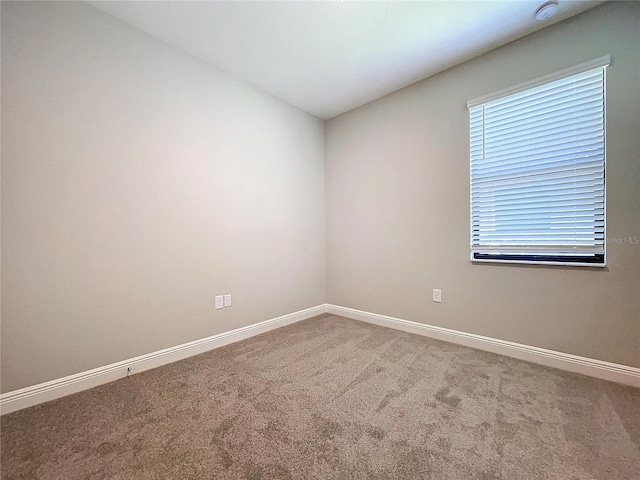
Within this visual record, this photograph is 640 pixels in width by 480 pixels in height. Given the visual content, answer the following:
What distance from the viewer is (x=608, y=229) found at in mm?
1768

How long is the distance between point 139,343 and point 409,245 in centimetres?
252

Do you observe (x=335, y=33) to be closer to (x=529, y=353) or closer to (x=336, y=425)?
(x=336, y=425)

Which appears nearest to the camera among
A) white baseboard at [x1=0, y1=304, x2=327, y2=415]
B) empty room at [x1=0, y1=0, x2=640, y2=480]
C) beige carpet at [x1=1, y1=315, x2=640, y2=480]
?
beige carpet at [x1=1, y1=315, x2=640, y2=480]

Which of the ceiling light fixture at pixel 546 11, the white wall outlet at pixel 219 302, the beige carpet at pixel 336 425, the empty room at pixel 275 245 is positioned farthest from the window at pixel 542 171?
the white wall outlet at pixel 219 302

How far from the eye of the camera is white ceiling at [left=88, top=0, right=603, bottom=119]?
1.78 m

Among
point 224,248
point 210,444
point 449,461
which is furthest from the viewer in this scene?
point 224,248


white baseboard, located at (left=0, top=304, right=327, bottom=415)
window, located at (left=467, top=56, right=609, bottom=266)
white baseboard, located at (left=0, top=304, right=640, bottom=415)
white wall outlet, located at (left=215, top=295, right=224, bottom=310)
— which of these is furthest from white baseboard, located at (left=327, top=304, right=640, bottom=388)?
white wall outlet, located at (left=215, top=295, right=224, bottom=310)

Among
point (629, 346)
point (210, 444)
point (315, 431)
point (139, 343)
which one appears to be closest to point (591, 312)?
point (629, 346)

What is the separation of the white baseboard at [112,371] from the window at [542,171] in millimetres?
2350

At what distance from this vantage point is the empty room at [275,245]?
4.27ft

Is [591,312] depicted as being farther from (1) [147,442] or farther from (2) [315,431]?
(1) [147,442]

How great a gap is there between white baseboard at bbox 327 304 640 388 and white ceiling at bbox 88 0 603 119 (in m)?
2.43

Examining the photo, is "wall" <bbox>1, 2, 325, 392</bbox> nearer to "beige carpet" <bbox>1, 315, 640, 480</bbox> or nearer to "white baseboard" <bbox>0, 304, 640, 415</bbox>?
"white baseboard" <bbox>0, 304, 640, 415</bbox>

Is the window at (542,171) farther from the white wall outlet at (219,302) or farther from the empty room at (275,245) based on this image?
the white wall outlet at (219,302)
